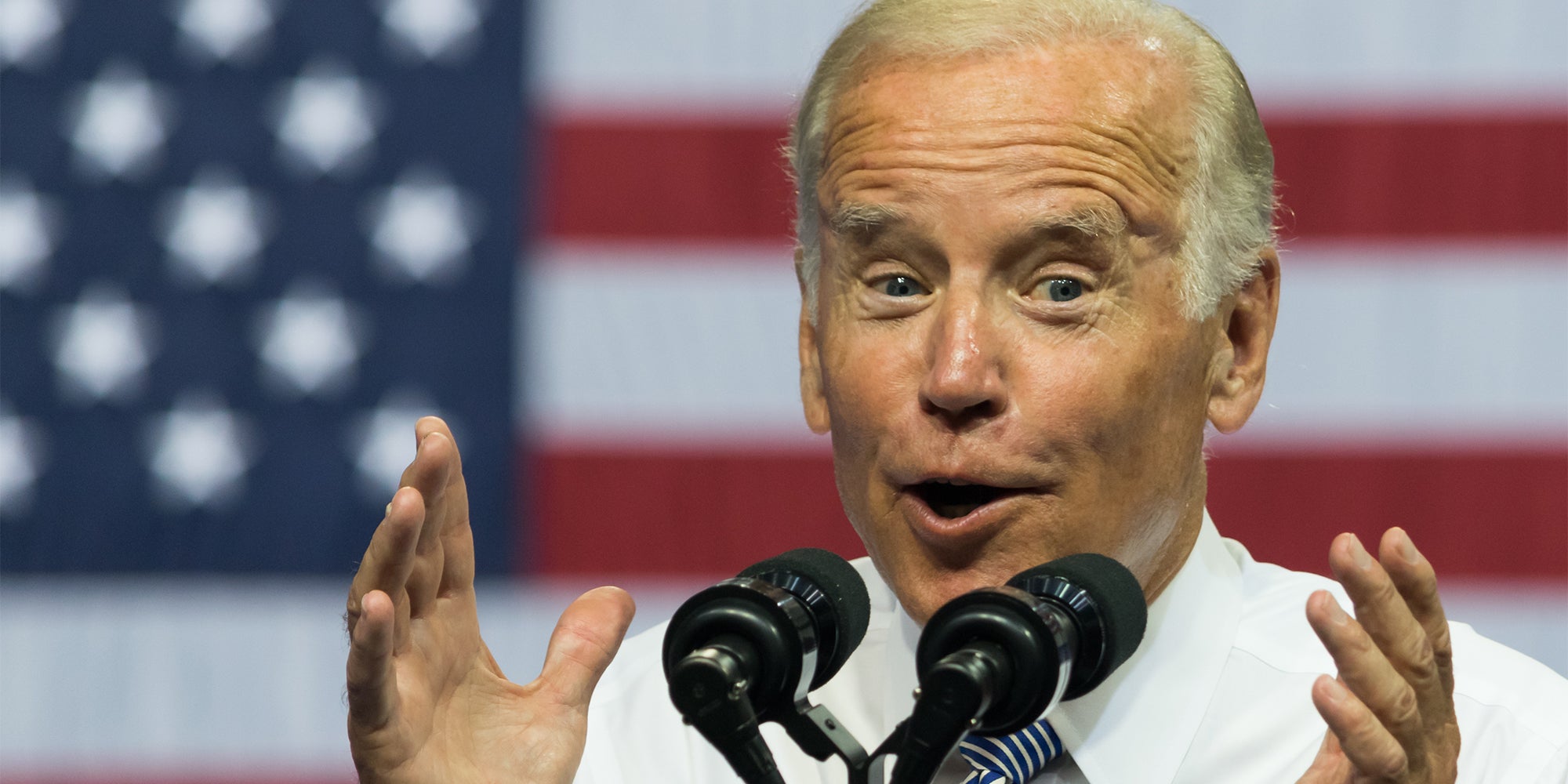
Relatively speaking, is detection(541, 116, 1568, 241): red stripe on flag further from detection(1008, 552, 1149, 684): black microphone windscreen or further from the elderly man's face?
detection(1008, 552, 1149, 684): black microphone windscreen

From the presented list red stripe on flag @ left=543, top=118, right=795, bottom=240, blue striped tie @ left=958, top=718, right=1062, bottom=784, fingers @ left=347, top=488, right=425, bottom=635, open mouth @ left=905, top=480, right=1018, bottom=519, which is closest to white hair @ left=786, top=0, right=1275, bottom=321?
open mouth @ left=905, top=480, right=1018, bottom=519

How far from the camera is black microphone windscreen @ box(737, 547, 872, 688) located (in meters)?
0.99

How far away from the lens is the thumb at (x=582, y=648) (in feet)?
4.45

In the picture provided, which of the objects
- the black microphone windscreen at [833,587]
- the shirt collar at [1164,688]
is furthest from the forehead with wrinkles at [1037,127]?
the black microphone windscreen at [833,587]

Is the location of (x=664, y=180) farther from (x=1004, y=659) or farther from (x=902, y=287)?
(x=1004, y=659)

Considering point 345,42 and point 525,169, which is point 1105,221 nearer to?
point 525,169

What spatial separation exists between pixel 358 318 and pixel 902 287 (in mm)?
1668

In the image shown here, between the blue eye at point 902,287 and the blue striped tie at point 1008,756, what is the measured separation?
40 centimetres

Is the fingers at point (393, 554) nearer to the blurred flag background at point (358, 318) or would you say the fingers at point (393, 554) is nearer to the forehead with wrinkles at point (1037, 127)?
the forehead with wrinkles at point (1037, 127)

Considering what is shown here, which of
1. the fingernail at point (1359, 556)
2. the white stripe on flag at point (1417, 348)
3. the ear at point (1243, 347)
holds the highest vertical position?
the fingernail at point (1359, 556)

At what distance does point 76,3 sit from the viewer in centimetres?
291

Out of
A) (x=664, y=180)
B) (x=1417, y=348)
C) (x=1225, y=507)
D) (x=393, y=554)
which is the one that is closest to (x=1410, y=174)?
(x=1417, y=348)

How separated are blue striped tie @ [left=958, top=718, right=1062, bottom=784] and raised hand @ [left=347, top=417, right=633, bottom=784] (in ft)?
1.08

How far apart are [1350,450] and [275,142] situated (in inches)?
78.5
